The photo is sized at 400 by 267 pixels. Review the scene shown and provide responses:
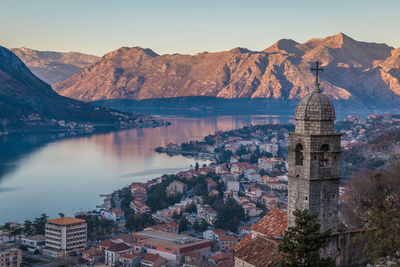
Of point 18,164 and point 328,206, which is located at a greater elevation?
point 328,206

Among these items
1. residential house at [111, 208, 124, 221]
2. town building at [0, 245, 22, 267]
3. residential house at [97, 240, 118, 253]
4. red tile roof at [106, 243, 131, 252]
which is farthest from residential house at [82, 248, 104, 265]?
residential house at [111, 208, 124, 221]

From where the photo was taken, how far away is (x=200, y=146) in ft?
202

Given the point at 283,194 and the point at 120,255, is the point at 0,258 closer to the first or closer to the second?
the point at 120,255

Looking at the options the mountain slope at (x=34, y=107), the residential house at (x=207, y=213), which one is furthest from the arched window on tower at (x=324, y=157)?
the mountain slope at (x=34, y=107)

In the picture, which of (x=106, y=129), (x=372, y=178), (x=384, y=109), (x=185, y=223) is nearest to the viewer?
(x=372, y=178)

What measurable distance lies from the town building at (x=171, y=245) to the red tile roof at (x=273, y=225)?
9868 millimetres

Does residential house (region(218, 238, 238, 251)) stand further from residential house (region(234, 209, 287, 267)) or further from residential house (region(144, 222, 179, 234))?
residential house (region(234, 209, 287, 267))

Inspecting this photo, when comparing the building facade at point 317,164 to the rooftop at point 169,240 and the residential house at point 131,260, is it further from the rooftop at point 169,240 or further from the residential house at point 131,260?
the residential house at point 131,260

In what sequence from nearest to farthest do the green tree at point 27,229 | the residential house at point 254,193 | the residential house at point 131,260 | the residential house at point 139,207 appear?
the residential house at point 131,260
the green tree at point 27,229
the residential house at point 139,207
the residential house at point 254,193

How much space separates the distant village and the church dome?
221cm

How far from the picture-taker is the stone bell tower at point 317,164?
843 centimetres

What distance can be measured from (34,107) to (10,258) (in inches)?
3372

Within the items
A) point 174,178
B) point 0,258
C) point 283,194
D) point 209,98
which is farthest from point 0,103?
point 209,98

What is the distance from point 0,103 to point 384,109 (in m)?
115
